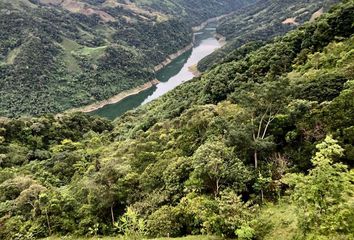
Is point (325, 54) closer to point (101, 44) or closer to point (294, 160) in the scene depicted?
point (294, 160)

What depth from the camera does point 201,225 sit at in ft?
73.5

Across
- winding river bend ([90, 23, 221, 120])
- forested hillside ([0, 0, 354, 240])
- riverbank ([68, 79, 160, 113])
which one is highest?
forested hillside ([0, 0, 354, 240])

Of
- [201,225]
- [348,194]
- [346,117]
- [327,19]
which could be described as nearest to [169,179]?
[201,225]

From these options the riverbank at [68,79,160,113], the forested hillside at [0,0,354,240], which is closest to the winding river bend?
the riverbank at [68,79,160,113]

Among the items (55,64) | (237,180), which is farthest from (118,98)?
(237,180)

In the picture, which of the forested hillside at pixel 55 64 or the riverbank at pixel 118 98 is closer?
the riverbank at pixel 118 98

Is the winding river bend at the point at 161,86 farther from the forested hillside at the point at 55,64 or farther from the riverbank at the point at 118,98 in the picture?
the forested hillside at the point at 55,64

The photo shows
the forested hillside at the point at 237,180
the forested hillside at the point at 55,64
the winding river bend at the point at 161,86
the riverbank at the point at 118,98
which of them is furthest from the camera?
the forested hillside at the point at 55,64

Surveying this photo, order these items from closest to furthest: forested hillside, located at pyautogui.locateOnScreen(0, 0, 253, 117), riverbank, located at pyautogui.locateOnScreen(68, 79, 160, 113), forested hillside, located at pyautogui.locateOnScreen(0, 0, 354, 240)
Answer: forested hillside, located at pyautogui.locateOnScreen(0, 0, 354, 240), riverbank, located at pyautogui.locateOnScreen(68, 79, 160, 113), forested hillside, located at pyautogui.locateOnScreen(0, 0, 253, 117)

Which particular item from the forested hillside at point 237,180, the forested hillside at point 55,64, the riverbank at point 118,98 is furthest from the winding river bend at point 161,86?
the forested hillside at point 237,180

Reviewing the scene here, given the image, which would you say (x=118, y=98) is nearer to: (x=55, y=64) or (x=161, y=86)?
(x=161, y=86)

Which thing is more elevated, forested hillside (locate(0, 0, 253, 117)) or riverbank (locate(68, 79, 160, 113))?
forested hillside (locate(0, 0, 253, 117))

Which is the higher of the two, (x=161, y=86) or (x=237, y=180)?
(x=237, y=180)

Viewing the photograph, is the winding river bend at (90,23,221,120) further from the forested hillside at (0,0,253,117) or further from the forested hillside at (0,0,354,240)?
the forested hillside at (0,0,354,240)
